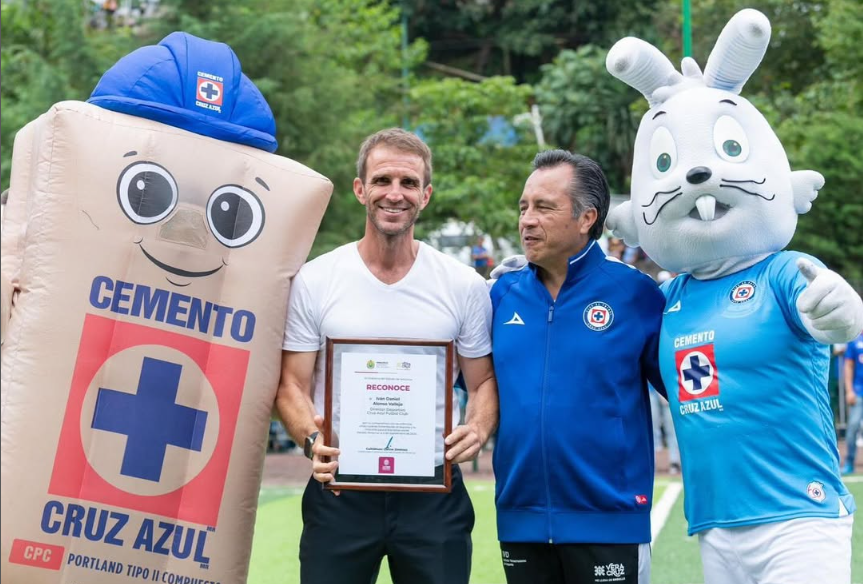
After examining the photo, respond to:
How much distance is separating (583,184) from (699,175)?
1.62ft

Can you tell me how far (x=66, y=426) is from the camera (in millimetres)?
4281

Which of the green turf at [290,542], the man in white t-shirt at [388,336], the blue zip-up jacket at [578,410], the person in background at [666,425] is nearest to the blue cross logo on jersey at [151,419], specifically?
the man in white t-shirt at [388,336]

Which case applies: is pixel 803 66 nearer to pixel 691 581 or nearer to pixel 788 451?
pixel 691 581

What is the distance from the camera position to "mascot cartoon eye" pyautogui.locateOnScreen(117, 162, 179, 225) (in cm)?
442

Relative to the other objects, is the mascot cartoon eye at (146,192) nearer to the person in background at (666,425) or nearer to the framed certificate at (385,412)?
the framed certificate at (385,412)

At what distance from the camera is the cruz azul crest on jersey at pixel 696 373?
434cm

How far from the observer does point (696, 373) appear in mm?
4383

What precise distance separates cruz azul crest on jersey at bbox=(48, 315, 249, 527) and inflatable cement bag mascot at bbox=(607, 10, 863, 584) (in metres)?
1.75

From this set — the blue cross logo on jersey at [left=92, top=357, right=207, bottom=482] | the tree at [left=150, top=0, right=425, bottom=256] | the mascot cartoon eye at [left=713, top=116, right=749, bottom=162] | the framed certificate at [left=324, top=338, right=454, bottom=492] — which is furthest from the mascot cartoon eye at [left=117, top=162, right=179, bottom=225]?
the tree at [left=150, top=0, right=425, bottom=256]

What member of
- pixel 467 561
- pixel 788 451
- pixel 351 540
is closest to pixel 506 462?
pixel 467 561

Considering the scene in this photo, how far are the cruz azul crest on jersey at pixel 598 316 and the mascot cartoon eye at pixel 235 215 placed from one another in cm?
133

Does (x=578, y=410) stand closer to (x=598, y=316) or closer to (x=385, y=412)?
(x=598, y=316)

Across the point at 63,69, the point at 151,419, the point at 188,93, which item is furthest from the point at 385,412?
the point at 63,69

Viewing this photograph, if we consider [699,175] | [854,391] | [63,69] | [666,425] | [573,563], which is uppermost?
[63,69]
